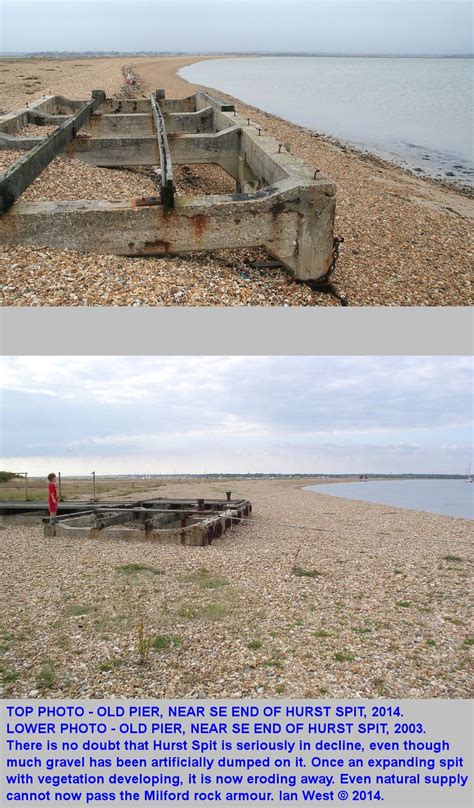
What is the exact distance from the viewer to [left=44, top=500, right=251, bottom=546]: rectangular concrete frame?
11.0 m

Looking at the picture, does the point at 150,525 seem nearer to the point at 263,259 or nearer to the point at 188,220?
the point at 263,259

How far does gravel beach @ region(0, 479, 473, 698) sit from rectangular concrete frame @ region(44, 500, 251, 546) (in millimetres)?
358

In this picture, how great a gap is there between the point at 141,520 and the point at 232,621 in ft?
24.4

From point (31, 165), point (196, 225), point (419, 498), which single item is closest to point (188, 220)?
point (196, 225)

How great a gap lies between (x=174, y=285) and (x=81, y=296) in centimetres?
115

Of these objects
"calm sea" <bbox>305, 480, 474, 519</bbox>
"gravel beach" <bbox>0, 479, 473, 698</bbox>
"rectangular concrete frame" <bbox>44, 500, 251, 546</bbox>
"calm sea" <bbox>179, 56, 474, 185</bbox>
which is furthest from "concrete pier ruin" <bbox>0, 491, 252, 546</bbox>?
"calm sea" <bbox>179, 56, 474, 185</bbox>

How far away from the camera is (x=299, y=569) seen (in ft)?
29.5

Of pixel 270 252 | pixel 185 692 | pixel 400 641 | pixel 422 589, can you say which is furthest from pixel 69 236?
pixel 422 589

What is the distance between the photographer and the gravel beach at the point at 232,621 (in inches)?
210

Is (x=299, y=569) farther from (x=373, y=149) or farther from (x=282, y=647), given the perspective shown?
(x=373, y=149)

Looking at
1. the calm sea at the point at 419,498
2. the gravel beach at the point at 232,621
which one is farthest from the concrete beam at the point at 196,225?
the calm sea at the point at 419,498

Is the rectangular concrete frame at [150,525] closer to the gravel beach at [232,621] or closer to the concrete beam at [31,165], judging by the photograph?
the gravel beach at [232,621]

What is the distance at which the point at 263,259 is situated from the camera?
8.88 m

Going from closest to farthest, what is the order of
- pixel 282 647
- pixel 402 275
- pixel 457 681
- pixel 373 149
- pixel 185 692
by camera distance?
pixel 185 692
pixel 457 681
pixel 282 647
pixel 402 275
pixel 373 149
